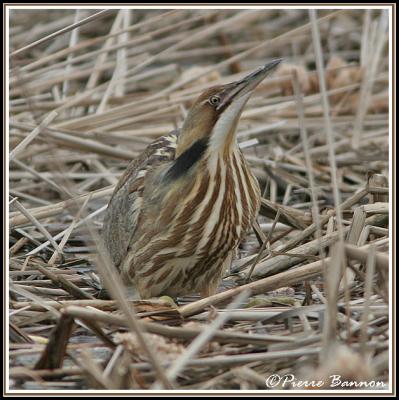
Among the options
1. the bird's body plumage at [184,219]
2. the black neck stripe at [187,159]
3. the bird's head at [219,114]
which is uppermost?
the bird's head at [219,114]

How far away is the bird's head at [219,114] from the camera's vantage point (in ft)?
8.86

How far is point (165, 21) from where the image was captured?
555cm

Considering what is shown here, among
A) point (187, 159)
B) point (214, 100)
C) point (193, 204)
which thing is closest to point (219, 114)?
point (214, 100)

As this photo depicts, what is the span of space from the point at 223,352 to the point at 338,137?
8.64ft

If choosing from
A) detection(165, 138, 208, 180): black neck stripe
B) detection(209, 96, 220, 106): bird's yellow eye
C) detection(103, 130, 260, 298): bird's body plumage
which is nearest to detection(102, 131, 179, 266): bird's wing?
detection(103, 130, 260, 298): bird's body plumage

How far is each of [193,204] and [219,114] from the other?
12.9 inches

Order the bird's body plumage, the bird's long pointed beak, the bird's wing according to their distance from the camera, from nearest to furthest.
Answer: the bird's long pointed beak
the bird's body plumage
the bird's wing

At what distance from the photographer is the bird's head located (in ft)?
8.86

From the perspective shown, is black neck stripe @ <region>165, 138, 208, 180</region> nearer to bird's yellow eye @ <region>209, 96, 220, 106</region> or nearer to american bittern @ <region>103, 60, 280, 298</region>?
american bittern @ <region>103, 60, 280, 298</region>

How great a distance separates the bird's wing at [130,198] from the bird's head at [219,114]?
24 centimetres

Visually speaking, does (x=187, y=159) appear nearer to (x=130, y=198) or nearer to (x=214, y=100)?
(x=214, y=100)

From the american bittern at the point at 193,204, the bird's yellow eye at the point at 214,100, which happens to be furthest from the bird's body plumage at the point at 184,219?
the bird's yellow eye at the point at 214,100

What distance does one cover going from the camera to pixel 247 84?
269 centimetres

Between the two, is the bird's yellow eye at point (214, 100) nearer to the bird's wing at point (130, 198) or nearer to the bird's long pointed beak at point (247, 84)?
the bird's long pointed beak at point (247, 84)
